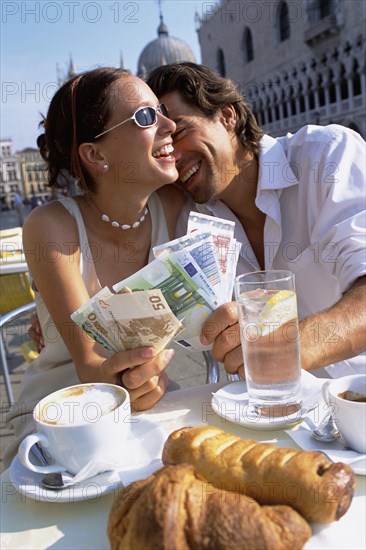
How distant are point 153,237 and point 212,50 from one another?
102 feet

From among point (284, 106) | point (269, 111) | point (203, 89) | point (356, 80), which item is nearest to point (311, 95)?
point (284, 106)

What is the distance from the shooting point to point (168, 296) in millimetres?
678

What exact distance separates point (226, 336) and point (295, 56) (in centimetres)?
2479

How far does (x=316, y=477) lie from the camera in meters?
0.46

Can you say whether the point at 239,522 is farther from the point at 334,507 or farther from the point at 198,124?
the point at 198,124

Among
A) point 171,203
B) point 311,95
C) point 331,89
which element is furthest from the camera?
point 311,95

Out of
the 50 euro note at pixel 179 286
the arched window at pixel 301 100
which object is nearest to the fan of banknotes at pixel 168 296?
the 50 euro note at pixel 179 286

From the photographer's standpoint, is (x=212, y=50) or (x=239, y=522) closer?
(x=239, y=522)

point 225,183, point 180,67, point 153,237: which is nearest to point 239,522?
point 153,237

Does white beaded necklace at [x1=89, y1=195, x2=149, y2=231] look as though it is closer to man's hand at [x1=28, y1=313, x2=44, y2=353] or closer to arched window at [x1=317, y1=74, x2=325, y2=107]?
man's hand at [x1=28, y1=313, x2=44, y2=353]

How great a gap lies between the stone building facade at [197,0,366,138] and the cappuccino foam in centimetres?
2011

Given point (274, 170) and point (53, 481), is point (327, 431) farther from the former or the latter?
point (274, 170)

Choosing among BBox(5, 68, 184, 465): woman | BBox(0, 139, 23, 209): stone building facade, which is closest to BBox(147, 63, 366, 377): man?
BBox(5, 68, 184, 465): woman

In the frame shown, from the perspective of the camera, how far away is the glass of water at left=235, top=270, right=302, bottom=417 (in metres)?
0.69
